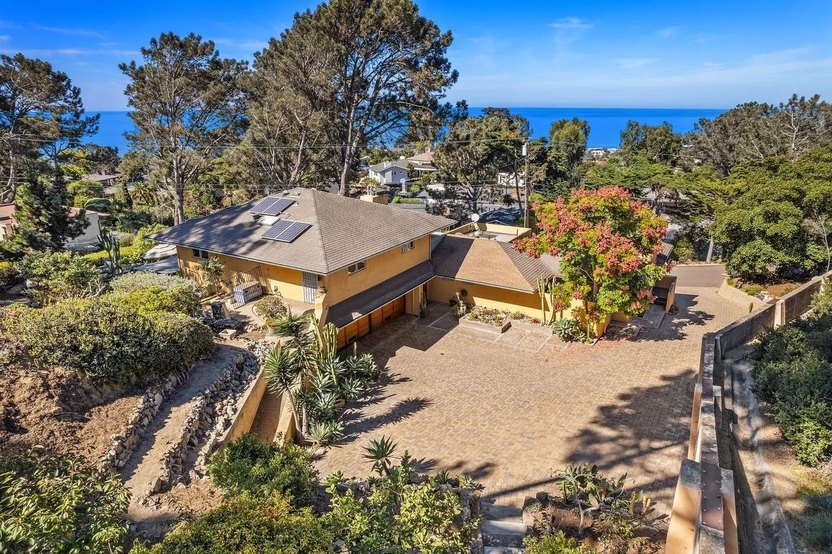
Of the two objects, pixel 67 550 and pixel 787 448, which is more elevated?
pixel 67 550

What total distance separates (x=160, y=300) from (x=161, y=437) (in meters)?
6.34

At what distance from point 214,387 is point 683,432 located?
1514cm

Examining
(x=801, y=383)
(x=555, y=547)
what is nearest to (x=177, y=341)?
(x=555, y=547)

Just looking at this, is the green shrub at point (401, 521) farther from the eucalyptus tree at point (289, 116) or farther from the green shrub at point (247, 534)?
the eucalyptus tree at point (289, 116)

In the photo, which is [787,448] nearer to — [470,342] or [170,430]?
[470,342]

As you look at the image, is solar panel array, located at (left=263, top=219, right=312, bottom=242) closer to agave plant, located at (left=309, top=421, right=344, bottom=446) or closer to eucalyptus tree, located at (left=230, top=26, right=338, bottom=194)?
agave plant, located at (left=309, top=421, right=344, bottom=446)

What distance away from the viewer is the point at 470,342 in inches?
878

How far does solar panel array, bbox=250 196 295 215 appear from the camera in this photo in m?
22.1

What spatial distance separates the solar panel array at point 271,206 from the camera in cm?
2212

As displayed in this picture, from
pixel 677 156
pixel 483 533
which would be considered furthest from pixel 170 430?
pixel 677 156

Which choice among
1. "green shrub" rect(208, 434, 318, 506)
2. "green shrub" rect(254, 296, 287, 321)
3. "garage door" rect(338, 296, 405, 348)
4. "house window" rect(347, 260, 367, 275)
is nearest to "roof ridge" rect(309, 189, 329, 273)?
"house window" rect(347, 260, 367, 275)

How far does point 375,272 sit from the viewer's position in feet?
69.8

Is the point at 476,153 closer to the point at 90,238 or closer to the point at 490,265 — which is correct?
the point at 490,265

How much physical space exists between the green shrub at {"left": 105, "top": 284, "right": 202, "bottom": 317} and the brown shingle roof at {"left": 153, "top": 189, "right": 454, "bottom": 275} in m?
2.93
